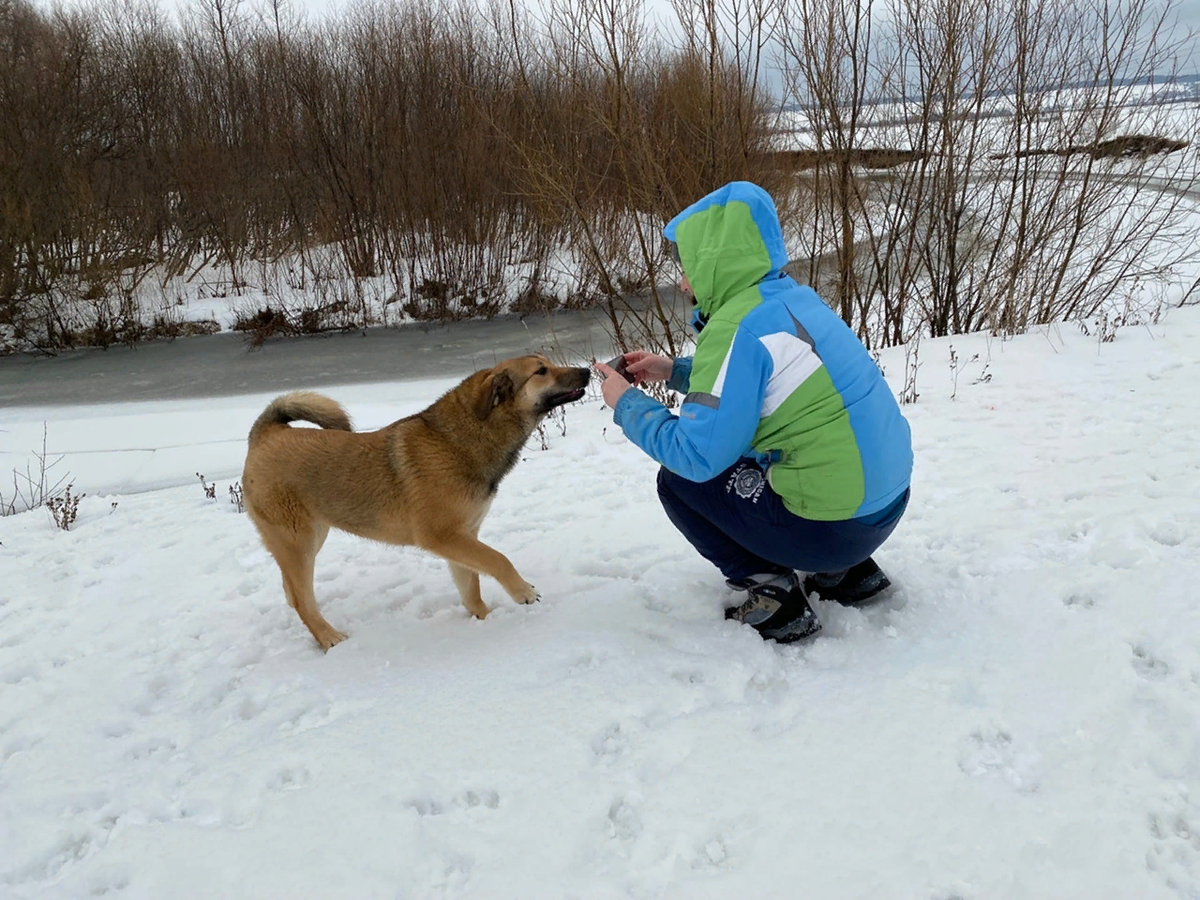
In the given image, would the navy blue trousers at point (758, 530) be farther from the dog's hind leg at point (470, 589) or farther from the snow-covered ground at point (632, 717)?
the dog's hind leg at point (470, 589)

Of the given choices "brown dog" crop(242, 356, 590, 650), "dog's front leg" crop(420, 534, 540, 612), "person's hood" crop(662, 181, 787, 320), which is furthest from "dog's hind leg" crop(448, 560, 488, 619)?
"person's hood" crop(662, 181, 787, 320)

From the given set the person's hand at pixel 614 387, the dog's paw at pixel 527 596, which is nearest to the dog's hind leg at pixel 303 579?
the dog's paw at pixel 527 596

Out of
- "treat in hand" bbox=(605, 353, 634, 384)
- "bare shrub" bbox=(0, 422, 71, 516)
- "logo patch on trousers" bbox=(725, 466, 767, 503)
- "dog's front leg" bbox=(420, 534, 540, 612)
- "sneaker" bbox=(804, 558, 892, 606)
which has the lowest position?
"bare shrub" bbox=(0, 422, 71, 516)

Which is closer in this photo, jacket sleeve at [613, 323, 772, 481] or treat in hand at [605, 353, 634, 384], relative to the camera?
jacket sleeve at [613, 323, 772, 481]

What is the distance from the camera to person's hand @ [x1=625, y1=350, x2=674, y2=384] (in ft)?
10.5

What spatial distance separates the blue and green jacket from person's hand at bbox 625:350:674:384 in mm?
483

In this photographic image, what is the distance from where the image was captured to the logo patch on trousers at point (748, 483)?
284 cm

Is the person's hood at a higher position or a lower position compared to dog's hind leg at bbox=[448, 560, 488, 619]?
higher

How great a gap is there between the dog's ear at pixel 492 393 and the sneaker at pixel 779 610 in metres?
1.37

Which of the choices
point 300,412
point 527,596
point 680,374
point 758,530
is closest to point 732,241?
point 680,374

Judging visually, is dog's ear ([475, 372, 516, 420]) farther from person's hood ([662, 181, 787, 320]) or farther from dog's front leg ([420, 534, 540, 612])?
person's hood ([662, 181, 787, 320])

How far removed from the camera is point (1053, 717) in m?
2.33

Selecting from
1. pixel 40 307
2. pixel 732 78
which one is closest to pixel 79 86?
pixel 40 307

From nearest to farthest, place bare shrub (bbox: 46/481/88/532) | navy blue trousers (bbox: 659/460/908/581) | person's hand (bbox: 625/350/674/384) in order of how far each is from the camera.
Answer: navy blue trousers (bbox: 659/460/908/581) → person's hand (bbox: 625/350/674/384) → bare shrub (bbox: 46/481/88/532)
